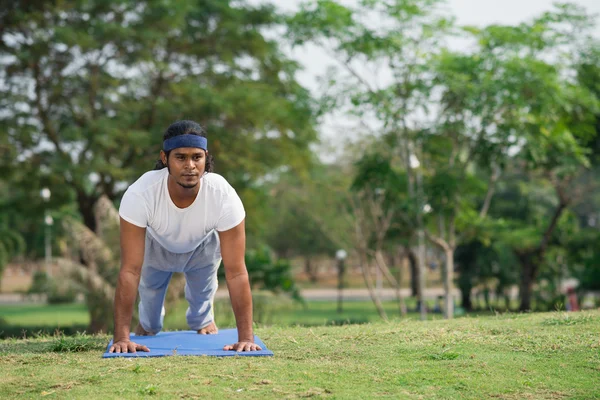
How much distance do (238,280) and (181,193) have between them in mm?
763

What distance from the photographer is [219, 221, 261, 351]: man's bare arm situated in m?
5.17

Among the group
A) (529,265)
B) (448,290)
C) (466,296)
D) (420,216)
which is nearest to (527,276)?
(529,265)

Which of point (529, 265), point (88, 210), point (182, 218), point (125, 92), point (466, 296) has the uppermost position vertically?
point (125, 92)

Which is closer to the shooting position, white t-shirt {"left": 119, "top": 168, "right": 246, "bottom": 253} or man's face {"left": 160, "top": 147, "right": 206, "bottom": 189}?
man's face {"left": 160, "top": 147, "right": 206, "bottom": 189}

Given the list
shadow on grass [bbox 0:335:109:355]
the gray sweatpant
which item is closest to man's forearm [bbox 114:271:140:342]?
shadow on grass [bbox 0:335:109:355]

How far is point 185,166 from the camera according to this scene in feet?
16.7

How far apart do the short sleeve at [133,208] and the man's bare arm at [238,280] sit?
0.60 metres

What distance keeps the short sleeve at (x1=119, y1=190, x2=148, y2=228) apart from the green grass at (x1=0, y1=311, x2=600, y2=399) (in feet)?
3.27

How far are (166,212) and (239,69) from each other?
59.7ft

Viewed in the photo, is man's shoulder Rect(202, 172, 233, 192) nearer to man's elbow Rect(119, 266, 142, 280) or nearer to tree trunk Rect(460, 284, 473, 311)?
man's elbow Rect(119, 266, 142, 280)

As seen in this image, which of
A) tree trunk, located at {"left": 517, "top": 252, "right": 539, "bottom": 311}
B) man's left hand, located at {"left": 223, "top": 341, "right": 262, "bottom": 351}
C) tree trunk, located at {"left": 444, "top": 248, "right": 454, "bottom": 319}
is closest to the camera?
man's left hand, located at {"left": 223, "top": 341, "right": 262, "bottom": 351}

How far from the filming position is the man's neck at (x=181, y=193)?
17.0 feet

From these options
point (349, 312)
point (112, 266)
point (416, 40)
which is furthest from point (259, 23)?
point (349, 312)

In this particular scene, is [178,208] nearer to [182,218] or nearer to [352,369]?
[182,218]
